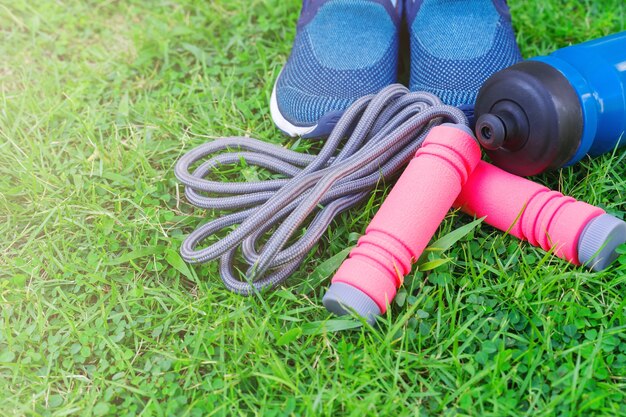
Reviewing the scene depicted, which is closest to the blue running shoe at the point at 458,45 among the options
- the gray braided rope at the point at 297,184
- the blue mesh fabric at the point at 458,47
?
the blue mesh fabric at the point at 458,47

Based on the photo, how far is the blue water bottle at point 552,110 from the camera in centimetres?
137

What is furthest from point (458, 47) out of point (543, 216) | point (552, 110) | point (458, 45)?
point (543, 216)

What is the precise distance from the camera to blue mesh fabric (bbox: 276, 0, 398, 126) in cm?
167

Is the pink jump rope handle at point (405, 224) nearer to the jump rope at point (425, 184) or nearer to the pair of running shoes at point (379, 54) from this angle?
the jump rope at point (425, 184)

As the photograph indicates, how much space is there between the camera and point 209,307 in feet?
4.60

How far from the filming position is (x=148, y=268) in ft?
4.91

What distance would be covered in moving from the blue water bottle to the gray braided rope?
100 mm

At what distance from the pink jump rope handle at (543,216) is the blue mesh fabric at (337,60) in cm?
40

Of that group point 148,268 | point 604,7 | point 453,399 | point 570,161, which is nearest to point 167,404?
point 148,268

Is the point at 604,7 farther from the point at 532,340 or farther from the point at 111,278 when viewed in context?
the point at 111,278

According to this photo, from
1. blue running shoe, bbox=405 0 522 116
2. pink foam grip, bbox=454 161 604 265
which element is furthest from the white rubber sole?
pink foam grip, bbox=454 161 604 265

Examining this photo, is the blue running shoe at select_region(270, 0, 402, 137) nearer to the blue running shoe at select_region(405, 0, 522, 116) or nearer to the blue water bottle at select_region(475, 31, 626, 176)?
the blue running shoe at select_region(405, 0, 522, 116)

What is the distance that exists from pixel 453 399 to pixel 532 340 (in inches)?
7.8

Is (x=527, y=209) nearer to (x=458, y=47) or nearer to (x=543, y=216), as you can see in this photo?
(x=543, y=216)
